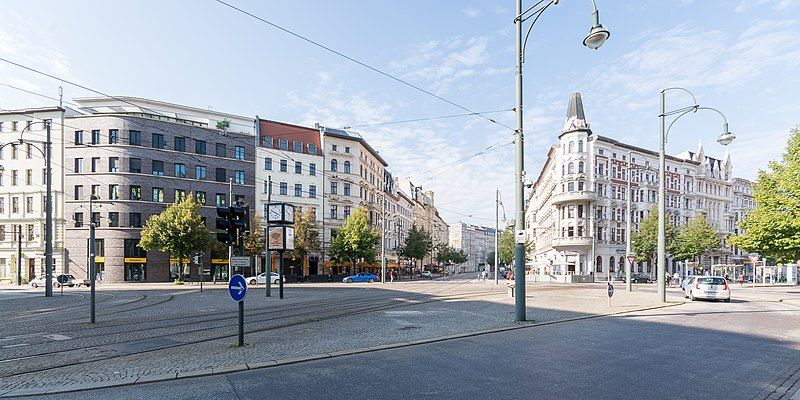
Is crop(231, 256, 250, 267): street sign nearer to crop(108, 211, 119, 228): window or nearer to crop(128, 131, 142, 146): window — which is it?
crop(128, 131, 142, 146): window

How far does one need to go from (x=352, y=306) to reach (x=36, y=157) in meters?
51.1

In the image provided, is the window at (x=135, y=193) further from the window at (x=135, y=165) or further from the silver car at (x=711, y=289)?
the silver car at (x=711, y=289)

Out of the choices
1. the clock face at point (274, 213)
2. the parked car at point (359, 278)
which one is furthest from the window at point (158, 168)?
the clock face at point (274, 213)

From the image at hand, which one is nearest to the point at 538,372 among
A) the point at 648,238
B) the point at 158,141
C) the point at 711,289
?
the point at 711,289

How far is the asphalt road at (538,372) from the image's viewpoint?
6.48m

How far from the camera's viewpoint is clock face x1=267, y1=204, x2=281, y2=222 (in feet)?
73.2

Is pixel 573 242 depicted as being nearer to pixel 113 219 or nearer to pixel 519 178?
pixel 519 178

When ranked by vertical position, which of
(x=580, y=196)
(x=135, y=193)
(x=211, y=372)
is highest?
(x=580, y=196)

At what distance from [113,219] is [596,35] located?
52.6 m

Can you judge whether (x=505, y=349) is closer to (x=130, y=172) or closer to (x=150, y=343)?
(x=150, y=343)

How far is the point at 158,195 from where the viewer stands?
50.5 metres

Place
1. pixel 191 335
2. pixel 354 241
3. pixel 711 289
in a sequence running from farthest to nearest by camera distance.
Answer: pixel 354 241
pixel 711 289
pixel 191 335

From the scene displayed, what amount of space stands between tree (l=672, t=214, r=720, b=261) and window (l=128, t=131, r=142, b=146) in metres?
63.4

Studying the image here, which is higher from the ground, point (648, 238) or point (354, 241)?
point (648, 238)
